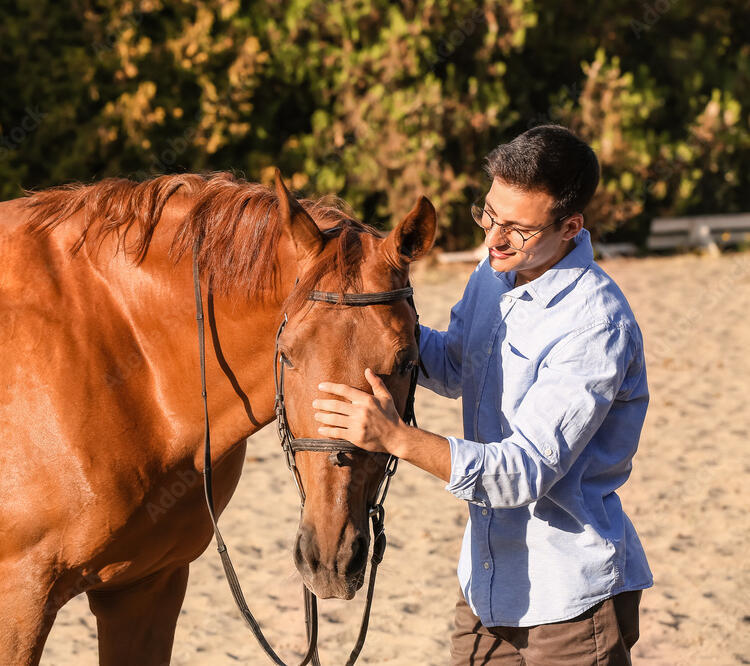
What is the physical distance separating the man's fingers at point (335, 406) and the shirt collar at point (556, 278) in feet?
1.72

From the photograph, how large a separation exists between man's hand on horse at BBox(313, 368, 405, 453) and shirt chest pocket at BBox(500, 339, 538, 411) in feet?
1.10

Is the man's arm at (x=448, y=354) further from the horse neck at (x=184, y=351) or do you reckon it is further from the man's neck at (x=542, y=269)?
the horse neck at (x=184, y=351)

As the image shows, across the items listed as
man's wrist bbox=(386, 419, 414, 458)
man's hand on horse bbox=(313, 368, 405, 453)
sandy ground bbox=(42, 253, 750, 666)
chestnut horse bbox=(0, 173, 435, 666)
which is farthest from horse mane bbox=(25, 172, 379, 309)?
sandy ground bbox=(42, 253, 750, 666)

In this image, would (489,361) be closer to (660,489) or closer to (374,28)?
(660,489)

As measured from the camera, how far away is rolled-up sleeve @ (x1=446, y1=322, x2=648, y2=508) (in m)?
1.76

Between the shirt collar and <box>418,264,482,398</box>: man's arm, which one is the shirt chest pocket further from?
<box>418,264,482,398</box>: man's arm

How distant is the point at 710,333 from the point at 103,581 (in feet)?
25.1

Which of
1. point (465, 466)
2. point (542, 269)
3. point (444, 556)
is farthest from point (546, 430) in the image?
point (444, 556)

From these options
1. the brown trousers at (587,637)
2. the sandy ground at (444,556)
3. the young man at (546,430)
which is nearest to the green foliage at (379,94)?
the sandy ground at (444,556)

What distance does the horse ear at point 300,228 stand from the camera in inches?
74.9

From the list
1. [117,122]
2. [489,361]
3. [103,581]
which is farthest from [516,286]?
[117,122]

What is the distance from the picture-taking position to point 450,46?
10.7 metres

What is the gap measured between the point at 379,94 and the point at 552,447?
927cm

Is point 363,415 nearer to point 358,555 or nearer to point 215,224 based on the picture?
point 358,555
